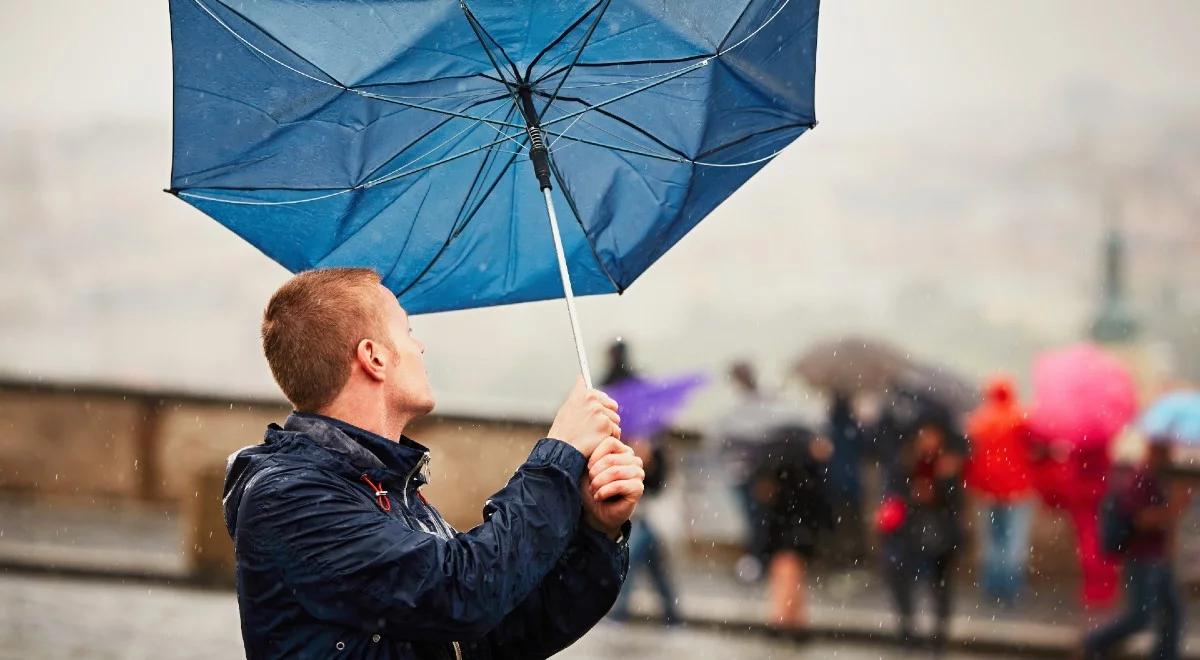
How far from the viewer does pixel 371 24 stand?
2340mm

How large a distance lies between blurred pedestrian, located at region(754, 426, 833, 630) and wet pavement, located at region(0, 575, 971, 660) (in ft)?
1.03

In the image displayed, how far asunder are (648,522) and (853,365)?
2452mm

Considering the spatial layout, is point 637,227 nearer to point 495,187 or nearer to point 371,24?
point 495,187

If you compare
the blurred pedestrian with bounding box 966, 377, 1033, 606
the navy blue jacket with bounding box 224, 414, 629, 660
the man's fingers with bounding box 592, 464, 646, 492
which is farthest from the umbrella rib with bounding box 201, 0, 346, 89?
the blurred pedestrian with bounding box 966, 377, 1033, 606

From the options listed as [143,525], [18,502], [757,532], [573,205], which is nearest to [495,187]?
[573,205]

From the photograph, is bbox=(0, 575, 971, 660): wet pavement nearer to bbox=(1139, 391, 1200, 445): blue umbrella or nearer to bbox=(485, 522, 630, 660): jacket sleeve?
bbox=(1139, 391, 1200, 445): blue umbrella

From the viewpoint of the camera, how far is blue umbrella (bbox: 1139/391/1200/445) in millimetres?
7371

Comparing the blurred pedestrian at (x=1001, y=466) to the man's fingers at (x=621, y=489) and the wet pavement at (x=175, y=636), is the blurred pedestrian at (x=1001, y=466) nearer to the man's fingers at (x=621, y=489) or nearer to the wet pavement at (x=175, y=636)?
the wet pavement at (x=175, y=636)

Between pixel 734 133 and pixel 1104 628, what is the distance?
5.49 metres

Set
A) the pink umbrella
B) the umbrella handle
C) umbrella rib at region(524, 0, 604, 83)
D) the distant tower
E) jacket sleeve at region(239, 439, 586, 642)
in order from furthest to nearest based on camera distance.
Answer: the distant tower, the pink umbrella, umbrella rib at region(524, 0, 604, 83), the umbrella handle, jacket sleeve at region(239, 439, 586, 642)

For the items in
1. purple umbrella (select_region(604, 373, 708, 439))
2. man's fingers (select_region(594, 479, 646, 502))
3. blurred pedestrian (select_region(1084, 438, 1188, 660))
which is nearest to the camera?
man's fingers (select_region(594, 479, 646, 502))

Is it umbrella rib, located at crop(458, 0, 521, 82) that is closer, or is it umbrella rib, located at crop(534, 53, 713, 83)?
umbrella rib, located at crop(458, 0, 521, 82)

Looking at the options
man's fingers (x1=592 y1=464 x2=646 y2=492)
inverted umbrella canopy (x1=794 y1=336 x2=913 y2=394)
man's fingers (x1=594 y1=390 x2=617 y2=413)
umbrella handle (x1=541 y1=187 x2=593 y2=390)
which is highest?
umbrella handle (x1=541 y1=187 x2=593 y2=390)

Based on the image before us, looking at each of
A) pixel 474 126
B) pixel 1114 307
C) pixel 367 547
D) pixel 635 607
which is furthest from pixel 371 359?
pixel 1114 307
